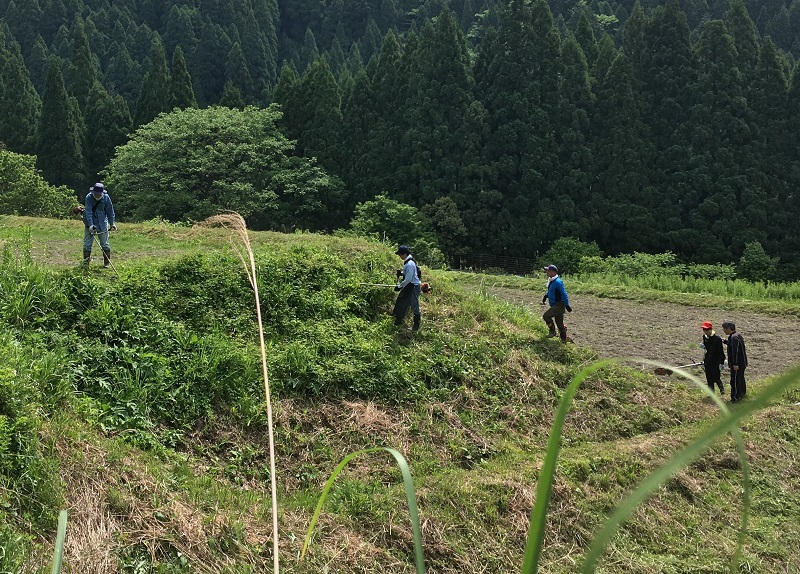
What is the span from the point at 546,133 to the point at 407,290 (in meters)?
26.7

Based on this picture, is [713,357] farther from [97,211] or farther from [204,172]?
[204,172]

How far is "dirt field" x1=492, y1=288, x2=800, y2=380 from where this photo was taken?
13055mm

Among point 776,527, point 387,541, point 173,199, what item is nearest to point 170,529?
point 387,541

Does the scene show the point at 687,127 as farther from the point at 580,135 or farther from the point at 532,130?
the point at 532,130

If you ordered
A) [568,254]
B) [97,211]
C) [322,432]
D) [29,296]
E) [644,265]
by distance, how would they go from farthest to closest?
[568,254] < [644,265] < [97,211] < [322,432] < [29,296]

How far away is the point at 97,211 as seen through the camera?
33.7ft

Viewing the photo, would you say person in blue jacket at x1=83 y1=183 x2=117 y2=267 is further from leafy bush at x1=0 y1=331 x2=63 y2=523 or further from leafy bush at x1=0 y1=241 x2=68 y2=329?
leafy bush at x1=0 y1=331 x2=63 y2=523

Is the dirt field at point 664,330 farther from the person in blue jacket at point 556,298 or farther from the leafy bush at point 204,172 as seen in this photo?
the leafy bush at point 204,172

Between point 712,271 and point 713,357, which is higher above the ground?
point 712,271

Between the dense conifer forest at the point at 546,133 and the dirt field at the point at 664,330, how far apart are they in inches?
625

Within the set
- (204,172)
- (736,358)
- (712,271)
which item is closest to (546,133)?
(712,271)

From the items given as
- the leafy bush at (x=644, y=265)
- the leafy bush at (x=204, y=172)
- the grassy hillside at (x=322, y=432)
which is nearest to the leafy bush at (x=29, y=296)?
the grassy hillside at (x=322, y=432)

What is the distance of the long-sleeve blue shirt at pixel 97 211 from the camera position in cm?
1023

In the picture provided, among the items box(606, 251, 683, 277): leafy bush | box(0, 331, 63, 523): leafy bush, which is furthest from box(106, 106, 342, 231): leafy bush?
box(0, 331, 63, 523): leafy bush
